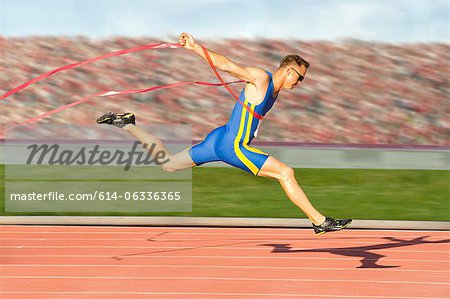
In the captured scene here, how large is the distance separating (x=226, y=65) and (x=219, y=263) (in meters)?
2.38

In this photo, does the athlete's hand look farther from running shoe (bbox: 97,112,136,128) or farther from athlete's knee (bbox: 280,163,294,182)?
running shoe (bbox: 97,112,136,128)

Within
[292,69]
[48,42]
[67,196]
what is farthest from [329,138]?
[292,69]

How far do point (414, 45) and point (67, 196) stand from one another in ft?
115

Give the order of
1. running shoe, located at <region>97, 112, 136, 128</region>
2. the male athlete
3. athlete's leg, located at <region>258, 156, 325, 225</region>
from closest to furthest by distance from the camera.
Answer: the male athlete < athlete's leg, located at <region>258, 156, 325, 225</region> < running shoe, located at <region>97, 112, 136, 128</region>

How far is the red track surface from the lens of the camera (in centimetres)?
880

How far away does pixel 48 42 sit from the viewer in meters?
48.7

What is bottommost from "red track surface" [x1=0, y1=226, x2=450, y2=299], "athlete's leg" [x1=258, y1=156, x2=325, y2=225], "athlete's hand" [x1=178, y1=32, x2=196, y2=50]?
"red track surface" [x1=0, y1=226, x2=450, y2=299]

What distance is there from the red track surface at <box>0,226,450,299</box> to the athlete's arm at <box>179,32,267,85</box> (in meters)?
1.81

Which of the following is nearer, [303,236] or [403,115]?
[303,236]

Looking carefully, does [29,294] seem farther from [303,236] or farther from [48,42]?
[48,42]

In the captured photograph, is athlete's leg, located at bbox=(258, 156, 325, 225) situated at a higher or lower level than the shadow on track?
higher

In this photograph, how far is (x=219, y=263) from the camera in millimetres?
10172

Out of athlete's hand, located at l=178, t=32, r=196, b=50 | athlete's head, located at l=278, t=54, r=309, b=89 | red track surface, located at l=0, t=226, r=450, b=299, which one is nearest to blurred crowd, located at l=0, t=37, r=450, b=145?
red track surface, located at l=0, t=226, r=450, b=299

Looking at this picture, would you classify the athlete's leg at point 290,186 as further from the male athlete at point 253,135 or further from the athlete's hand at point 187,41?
the athlete's hand at point 187,41
